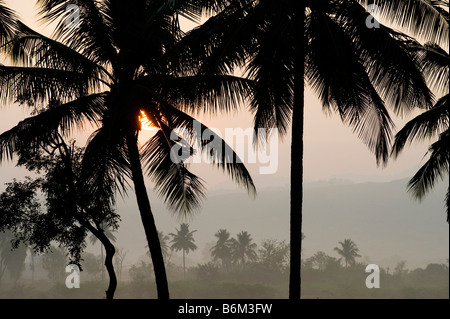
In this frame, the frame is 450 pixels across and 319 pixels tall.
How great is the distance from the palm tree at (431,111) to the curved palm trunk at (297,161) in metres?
1.95

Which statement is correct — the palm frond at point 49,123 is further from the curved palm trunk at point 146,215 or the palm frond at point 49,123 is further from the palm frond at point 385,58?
the palm frond at point 385,58

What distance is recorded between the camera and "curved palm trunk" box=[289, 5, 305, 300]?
37.2 feet

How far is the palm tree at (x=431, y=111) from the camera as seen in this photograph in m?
11.8

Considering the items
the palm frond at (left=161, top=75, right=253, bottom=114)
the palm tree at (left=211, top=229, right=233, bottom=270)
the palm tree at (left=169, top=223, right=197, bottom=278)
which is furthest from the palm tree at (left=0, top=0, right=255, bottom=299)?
the palm tree at (left=211, top=229, right=233, bottom=270)

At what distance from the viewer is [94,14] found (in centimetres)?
1372

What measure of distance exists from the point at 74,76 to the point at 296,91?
Answer: 5.27 metres

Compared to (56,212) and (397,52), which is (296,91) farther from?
(56,212)

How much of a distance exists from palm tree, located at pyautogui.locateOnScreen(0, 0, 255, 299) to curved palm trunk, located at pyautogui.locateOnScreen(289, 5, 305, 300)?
1.20m

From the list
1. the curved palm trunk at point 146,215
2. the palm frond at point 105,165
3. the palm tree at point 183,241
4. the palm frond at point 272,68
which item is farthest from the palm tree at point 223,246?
the palm frond at point 272,68

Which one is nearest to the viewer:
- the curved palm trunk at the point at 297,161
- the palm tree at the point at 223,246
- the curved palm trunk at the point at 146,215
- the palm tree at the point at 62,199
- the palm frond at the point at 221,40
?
the palm frond at the point at 221,40

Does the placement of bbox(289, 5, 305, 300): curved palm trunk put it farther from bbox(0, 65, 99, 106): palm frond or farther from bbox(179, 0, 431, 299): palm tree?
bbox(0, 65, 99, 106): palm frond
